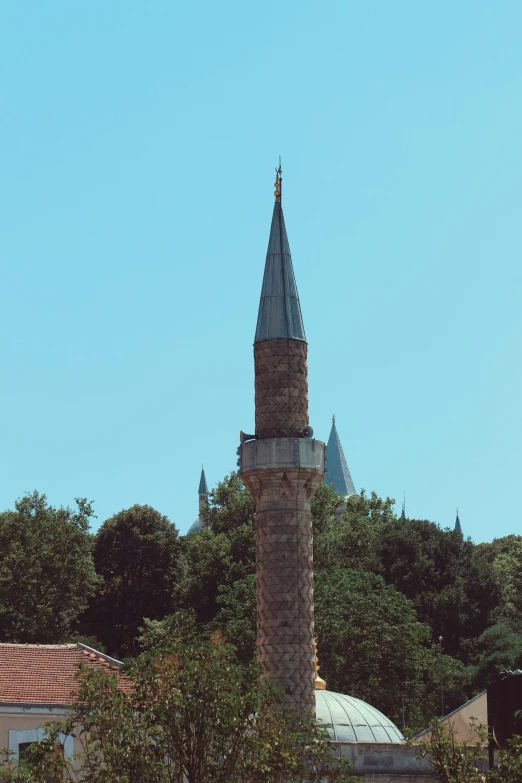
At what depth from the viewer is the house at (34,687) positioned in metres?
24.0

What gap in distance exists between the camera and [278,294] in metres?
28.8

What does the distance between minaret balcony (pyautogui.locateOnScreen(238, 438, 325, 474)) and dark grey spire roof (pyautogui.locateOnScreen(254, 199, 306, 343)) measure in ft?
7.21

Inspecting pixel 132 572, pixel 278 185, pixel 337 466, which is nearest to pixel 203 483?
pixel 337 466

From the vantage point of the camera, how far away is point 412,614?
4447 cm

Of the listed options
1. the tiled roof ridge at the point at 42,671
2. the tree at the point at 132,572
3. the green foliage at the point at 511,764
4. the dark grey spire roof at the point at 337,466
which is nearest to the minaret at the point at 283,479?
the tiled roof ridge at the point at 42,671

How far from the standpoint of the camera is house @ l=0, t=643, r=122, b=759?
Answer: 24016 millimetres

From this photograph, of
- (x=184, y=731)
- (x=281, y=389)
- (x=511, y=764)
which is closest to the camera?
(x=511, y=764)

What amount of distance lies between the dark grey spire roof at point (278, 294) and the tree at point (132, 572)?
2754cm

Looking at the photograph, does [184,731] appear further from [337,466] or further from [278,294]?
[337,466]

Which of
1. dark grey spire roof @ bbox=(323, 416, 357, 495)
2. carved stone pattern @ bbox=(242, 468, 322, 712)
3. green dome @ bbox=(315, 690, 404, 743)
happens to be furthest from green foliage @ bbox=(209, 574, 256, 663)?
dark grey spire roof @ bbox=(323, 416, 357, 495)

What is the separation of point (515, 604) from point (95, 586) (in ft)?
55.2

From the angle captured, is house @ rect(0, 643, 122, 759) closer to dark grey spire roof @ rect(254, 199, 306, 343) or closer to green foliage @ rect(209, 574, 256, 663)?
dark grey spire roof @ rect(254, 199, 306, 343)

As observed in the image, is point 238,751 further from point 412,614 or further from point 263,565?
point 412,614

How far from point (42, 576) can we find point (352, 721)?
22.2 m
